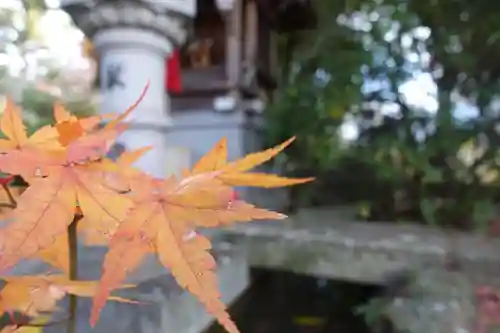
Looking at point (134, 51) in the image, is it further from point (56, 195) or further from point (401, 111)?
point (56, 195)

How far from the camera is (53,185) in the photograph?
12.0 inches

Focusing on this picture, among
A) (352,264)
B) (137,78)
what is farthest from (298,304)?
(137,78)

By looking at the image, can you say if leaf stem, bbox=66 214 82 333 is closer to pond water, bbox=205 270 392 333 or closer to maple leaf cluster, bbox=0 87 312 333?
maple leaf cluster, bbox=0 87 312 333

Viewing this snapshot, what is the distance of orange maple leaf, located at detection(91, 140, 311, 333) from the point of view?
0.29 metres

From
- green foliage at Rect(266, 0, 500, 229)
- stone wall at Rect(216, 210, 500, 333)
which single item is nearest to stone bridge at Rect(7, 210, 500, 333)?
stone wall at Rect(216, 210, 500, 333)

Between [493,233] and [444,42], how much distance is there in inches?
25.5

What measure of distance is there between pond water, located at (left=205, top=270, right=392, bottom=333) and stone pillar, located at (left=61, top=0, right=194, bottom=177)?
60 cm

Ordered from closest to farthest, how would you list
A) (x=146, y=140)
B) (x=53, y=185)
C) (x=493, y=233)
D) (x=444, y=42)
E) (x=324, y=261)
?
1. (x=53, y=185)
2. (x=324, y=261)
3. (x=146, y=140)
4. (x=493, y=233)
5. (x=444, y=42)

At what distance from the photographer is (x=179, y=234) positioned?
30 centimetres

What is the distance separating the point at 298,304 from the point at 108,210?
5.61ft

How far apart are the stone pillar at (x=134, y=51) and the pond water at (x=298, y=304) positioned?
595 millimetres

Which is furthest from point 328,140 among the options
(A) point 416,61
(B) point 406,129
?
(A) point 416,61

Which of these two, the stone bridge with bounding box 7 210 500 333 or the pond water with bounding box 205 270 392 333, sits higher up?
the stone bridge with bounding box 7 210 500 333

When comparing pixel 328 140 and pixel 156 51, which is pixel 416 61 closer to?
pixel 328 140
